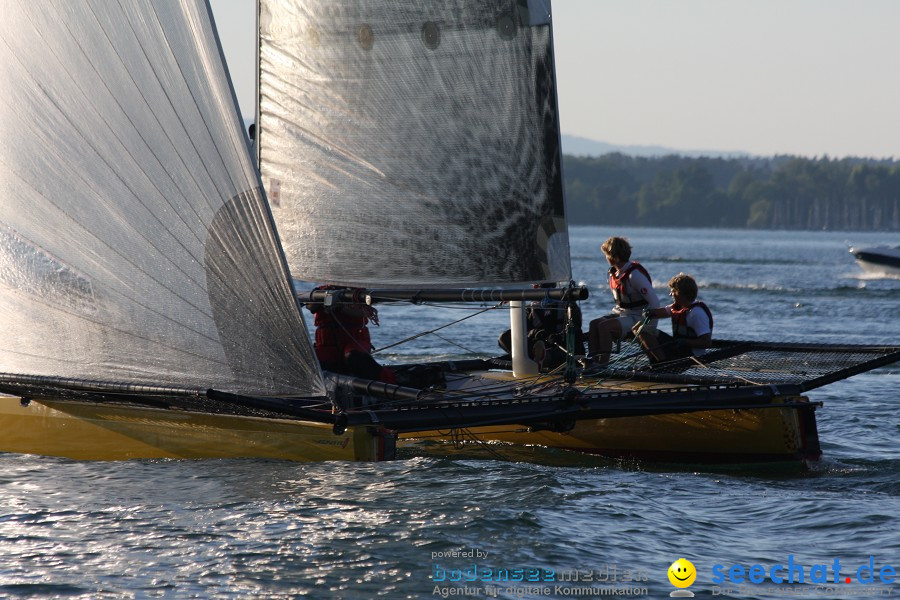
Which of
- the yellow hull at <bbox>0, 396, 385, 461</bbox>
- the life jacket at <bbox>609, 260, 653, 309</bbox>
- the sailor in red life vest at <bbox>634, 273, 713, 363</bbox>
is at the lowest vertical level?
the yellow hull at <bbox>0, 396, 385, 461</bbox>

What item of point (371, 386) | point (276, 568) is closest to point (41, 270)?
point (371, 386)

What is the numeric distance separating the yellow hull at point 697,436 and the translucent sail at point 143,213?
6.89 ft

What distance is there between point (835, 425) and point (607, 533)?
5508 millimetres

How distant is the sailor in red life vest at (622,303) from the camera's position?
10641 mm

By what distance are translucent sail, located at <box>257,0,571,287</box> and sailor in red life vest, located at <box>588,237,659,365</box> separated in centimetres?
71

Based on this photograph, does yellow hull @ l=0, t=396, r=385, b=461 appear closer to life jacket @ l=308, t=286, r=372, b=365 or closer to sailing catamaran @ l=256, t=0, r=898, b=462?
sailing catamaran @ l=256, t=0, r=898, b=462

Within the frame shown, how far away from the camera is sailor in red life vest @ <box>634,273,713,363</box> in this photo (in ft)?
34.3

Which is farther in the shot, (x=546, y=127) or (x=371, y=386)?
(x=546, y=127)

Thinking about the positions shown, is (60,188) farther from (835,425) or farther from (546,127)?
(835,425)

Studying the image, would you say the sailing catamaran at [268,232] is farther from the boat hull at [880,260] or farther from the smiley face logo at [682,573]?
the boat hull at [880,260]

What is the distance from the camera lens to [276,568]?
6.89m

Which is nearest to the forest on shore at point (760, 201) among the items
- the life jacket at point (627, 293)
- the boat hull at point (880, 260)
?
the boat hull at point (880, 260)

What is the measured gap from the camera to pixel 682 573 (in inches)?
272

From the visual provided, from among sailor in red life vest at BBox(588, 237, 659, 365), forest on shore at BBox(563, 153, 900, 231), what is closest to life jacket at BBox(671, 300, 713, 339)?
sailor in red life vest at BBox(588, 237, 659, 365)
